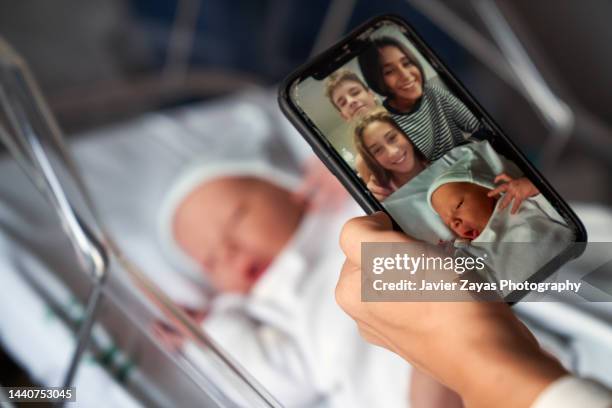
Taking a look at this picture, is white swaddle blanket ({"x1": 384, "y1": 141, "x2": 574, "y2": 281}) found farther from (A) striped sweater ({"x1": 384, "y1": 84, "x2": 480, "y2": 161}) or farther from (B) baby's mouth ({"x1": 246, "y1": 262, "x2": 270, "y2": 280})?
(B) baby's mouth ({"x1": 246, "y1": 262, "x2": 270, "y2": 280})

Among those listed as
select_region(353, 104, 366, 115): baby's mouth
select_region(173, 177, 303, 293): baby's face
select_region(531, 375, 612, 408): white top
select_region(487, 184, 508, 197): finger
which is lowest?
select_region(531, 375, 612, 408): white top

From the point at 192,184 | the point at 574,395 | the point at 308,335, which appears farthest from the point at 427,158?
the point at 192,184

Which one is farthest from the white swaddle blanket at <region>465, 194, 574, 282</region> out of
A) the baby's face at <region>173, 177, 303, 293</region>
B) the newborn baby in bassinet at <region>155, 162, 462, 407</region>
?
the baby's face at <region>173, 177, 303, 293</region>

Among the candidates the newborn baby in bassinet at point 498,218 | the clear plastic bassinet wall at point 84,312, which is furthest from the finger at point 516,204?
the clear plastic bassinet wall at point 84,312

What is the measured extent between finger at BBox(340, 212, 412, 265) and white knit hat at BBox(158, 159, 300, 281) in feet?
1.77

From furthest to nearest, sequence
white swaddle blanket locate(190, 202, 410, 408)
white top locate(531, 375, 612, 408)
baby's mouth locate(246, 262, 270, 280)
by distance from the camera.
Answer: baby's mouth locate(246, 262, 270, 280) < white swaddle blanket locate(190, 202, 410, 408) < white top locate(531, 375, 612, 408)

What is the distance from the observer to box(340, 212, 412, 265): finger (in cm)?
37

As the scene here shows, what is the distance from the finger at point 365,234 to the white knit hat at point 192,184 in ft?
1.77

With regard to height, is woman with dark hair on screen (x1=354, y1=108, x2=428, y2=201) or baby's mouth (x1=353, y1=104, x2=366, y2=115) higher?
baby's mouth (x1=353, y1=104, x2=366, y2=115)

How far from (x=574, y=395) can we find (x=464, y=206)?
4.7 inches

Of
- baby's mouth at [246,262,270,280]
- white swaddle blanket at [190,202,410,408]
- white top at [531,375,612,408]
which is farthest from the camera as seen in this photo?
baby's mouth at [246,262,270,280]

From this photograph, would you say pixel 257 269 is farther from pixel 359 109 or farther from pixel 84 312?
pixel 359 109

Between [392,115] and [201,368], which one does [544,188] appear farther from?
[201,368]

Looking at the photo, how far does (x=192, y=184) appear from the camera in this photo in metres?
0.93
